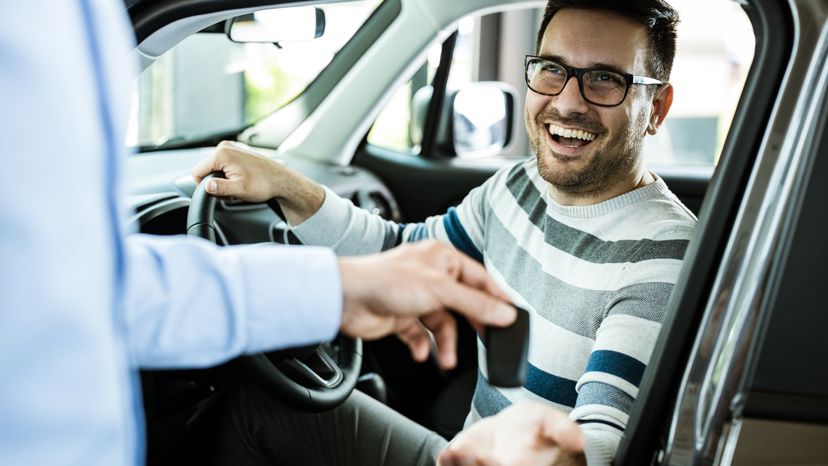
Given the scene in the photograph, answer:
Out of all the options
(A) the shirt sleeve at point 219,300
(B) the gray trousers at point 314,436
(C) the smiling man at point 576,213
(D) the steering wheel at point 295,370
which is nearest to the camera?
(A) the shirt sleeve at point 219,300

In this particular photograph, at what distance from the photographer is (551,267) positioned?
1564 mm

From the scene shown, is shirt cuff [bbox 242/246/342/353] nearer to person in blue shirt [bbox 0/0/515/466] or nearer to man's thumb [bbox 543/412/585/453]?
person in blue shirt [bbox 0/0/515/466]

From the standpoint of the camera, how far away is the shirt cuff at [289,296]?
0.81 metres

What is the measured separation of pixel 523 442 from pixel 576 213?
0.69 m

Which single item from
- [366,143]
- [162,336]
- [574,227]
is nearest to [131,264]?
[162,336]

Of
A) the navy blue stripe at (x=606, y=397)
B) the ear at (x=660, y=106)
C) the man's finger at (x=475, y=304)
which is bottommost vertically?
the navy blue stripe at (x=606, y=397)

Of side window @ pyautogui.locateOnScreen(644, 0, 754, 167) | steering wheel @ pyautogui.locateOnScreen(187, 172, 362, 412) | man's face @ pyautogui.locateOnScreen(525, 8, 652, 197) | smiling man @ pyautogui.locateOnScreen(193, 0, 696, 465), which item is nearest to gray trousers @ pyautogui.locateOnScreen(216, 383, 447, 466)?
smiling man @ pyautogui.locateOnScreen(193, 0, 696, 465)

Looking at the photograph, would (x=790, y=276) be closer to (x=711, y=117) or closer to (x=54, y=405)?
(x=54, y=405)

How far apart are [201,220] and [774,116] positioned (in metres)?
0.95

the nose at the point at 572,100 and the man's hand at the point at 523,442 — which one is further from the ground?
the nose at the point at 572,100

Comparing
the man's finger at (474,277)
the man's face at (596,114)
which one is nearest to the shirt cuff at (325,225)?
the man's face at (596,114)

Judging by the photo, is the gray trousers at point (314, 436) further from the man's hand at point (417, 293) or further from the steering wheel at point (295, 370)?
the man's hand at point (417, 293)

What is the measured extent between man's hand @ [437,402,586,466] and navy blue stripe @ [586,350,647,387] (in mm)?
211

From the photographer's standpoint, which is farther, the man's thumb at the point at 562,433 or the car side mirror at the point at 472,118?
the car side mirror at the point at 472,118
